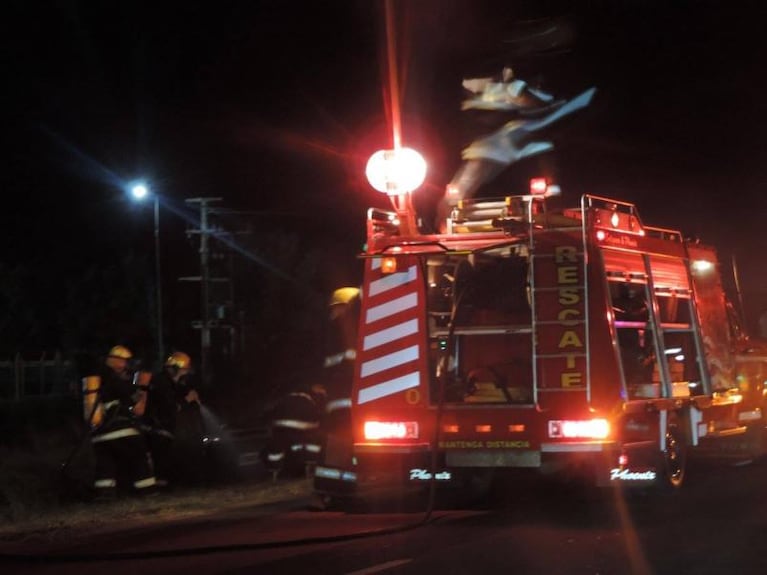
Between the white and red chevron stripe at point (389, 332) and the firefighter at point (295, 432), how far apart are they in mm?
2008

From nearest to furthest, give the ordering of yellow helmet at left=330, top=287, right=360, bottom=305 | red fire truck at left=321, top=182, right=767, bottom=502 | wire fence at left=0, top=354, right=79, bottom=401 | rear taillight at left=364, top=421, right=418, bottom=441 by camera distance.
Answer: red fire truck at left=321, top=182, right=767, bottom=502
rear taillight at left=364, top=421, right=418, bottom=441
yellow helmet at left=330, top=287, right=360, bottom=305
wire fence at left=0, top=354, right=79, bottom=401

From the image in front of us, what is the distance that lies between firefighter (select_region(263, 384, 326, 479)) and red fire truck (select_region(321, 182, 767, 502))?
1.56m

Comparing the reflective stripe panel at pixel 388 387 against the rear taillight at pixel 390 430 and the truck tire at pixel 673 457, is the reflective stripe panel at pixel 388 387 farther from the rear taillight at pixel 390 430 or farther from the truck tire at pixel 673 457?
the truck tire at pixel 673 457

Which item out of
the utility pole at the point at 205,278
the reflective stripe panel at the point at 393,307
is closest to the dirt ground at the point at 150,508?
the reflective stripe panel at the point at 393,307

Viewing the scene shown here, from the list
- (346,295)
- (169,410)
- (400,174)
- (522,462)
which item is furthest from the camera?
(169,410)

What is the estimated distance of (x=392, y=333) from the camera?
9.50 m

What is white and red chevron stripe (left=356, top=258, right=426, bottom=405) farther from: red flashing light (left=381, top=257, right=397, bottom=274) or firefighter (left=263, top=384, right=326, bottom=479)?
firefighter (left=263, top=384, right=326, bottom=479)

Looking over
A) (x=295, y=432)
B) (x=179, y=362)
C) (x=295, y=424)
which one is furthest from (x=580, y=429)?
(x=179, y=362)

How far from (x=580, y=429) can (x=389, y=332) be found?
76.0 inches

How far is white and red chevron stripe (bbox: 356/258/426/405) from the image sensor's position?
30.9ft

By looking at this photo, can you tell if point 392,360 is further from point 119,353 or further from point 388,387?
point 119,353

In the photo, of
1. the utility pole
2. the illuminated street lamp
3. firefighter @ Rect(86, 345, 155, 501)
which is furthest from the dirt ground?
the utility pole

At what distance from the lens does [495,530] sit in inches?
329

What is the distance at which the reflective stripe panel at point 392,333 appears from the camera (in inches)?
373
